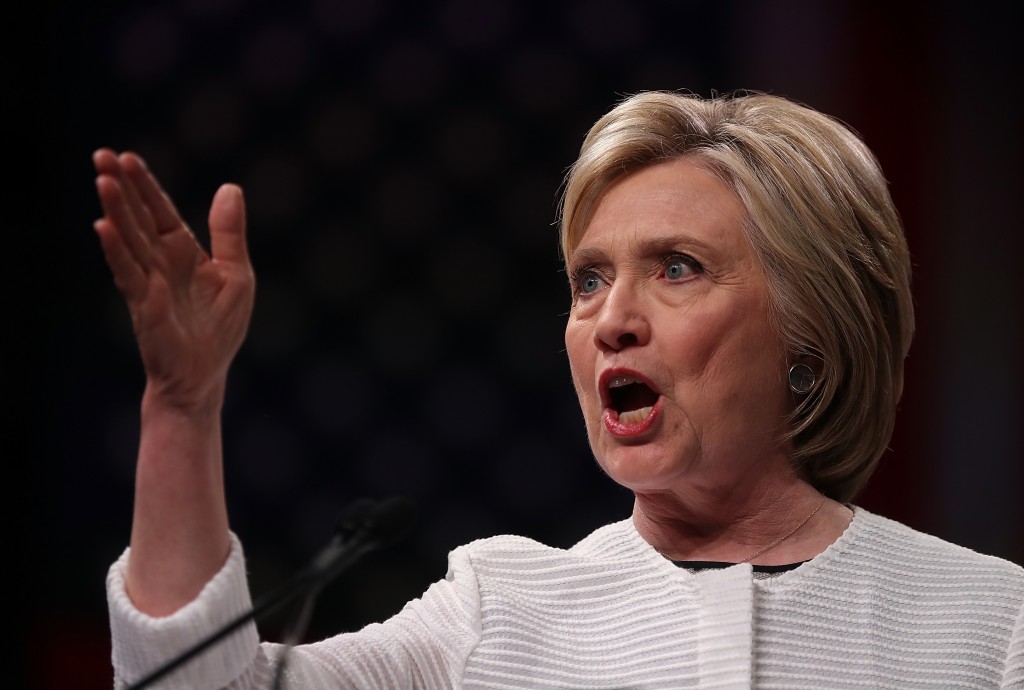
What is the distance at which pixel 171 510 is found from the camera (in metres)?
1.11

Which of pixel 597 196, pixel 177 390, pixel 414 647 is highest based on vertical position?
pixel 597 196

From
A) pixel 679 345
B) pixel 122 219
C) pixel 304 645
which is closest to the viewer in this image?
pixel 122 219

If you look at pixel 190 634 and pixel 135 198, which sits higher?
pixel 135 198

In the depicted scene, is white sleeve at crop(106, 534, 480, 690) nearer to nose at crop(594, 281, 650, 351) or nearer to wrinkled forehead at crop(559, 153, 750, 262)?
nose at crop(594, 281, 650, 351)

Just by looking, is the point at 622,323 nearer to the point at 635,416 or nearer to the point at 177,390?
the point at 635,416

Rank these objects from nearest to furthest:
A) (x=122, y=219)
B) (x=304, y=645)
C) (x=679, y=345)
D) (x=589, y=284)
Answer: (x=122, y=219) < (x=304, y=645) < (x=679, y=345) < (x=589, y=284)

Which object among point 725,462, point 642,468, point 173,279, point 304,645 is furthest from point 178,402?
point 725,462

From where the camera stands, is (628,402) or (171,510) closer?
(171,510)

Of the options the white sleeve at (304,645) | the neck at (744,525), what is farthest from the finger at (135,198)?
the neck at (744,525)

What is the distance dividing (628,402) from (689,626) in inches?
10.9

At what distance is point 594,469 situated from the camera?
8.26 feet

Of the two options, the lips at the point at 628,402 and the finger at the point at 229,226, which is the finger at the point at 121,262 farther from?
the lips at the point at 628,402

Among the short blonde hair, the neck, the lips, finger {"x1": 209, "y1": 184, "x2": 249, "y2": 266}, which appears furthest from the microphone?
the short blonde hair

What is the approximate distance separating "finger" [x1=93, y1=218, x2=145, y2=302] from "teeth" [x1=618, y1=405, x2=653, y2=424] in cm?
61
